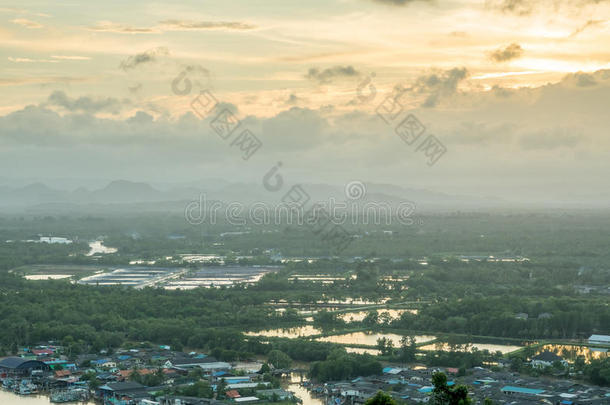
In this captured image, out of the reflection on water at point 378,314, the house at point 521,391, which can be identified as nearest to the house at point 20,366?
the reflection on water at point 378,314

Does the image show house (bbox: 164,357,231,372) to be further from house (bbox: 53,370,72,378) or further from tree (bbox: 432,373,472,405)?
tree (bbox: 432,373,472,405)

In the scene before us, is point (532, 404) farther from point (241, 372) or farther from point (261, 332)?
point (261, 332)

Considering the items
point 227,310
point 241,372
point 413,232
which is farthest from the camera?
point 413,232

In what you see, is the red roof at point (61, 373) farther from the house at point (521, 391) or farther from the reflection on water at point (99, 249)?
the reflection on water at point (99, 249)

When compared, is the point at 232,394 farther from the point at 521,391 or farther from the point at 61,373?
the point at 521,391

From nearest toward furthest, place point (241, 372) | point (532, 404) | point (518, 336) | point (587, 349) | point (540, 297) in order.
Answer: point (532, 404) < point (241, 372) < point (587, 349) < point (518, 336) < point (540, 297)

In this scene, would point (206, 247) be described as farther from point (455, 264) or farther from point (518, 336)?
point (518, 336)

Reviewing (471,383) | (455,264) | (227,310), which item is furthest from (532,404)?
(455,264)

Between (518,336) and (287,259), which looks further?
(287,259)
